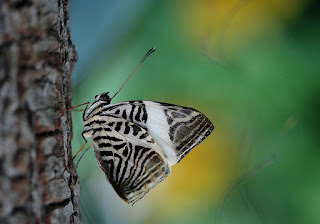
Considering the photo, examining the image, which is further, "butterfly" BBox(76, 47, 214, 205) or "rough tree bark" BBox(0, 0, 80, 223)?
"butterfly" BBox(76, 47, 214, 205)

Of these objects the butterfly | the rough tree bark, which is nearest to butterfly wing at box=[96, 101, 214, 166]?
the butterfly

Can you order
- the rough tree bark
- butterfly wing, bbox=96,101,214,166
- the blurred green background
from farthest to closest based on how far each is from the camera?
1. the blurred green background
2. butterfly wing, bbox=96,101,214,166
3. the rough tree bark

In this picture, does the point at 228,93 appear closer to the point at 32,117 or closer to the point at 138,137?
the point at 138,137

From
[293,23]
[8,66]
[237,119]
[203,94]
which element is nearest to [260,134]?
[237,119]

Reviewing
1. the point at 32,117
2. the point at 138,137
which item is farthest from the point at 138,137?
the point at 32,117

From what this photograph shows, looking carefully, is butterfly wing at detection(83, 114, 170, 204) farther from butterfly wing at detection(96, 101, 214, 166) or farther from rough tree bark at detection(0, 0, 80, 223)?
rough tree bark at detection(0, 0, 80, 223)

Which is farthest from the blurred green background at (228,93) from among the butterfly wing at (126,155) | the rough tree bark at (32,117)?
the rough tree bark at (32,117)

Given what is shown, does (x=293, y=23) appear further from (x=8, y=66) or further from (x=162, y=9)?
(x=8, y=66)

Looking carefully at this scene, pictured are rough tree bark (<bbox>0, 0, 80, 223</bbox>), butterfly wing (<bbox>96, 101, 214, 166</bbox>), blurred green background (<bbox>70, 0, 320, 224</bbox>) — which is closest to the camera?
rough tree bark (<bbox>0, 0, 80, 223</bbox>)
